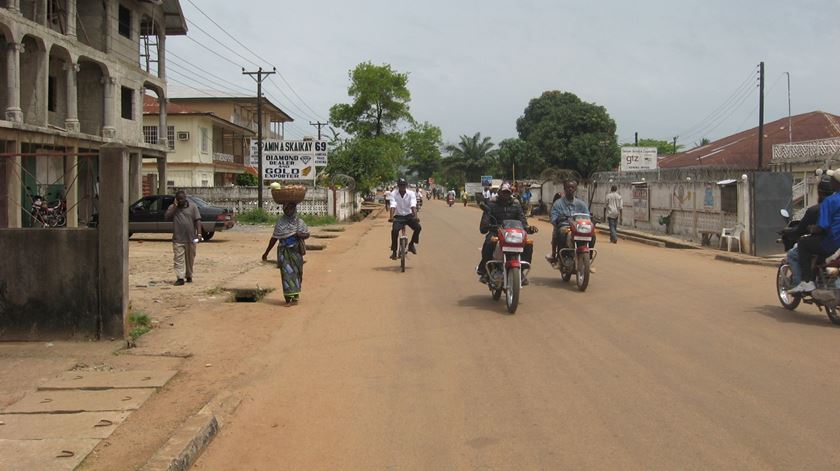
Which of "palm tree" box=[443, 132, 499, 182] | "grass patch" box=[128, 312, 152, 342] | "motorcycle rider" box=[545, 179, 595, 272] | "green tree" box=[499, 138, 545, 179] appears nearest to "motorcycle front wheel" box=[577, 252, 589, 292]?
"motorcycle rider" box=[545, 179, 595, 272]

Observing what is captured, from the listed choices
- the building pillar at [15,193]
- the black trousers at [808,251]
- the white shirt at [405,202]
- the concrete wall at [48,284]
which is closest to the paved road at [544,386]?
the black trousers at [808,251]

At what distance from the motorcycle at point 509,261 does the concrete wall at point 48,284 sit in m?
4.81

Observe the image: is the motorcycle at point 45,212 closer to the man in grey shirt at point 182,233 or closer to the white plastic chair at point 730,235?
the man in grey shirt at point 182,233

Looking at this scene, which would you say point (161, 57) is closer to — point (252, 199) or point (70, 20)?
point (70, 20)

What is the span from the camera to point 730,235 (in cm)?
1908

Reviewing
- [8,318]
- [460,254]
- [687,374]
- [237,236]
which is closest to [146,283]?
[8,318]

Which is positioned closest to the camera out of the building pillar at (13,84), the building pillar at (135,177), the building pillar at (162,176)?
the building pillar at (13,84)

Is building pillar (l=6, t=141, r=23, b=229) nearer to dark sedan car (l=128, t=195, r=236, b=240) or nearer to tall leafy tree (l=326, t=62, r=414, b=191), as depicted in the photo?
dark sedan car (l=128, t=195, r=236, b=240)

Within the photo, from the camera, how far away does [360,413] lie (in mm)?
5469

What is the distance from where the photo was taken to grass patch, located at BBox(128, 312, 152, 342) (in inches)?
321

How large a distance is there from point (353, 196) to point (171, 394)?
1523 inches

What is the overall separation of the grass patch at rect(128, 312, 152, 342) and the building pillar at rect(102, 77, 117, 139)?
70.4ft

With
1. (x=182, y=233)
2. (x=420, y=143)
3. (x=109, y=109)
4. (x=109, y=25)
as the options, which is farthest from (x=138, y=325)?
(x=420, y=143)

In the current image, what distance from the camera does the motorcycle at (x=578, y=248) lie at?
11.4 metres
